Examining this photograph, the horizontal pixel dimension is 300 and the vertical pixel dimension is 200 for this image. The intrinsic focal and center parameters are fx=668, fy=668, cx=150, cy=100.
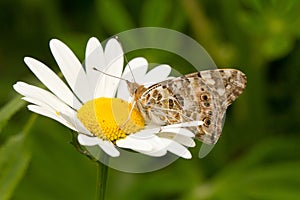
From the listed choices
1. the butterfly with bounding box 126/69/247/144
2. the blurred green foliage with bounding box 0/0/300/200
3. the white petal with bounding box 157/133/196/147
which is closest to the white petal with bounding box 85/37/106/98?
the butterfly with bounding box 126/69/247/144

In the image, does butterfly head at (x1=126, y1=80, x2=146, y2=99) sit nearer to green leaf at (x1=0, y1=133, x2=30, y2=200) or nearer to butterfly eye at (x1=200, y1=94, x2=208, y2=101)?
butterfly eye at (x1=200, y1=94, x2=208, y2=101)

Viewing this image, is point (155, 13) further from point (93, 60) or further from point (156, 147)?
point (156, 147)

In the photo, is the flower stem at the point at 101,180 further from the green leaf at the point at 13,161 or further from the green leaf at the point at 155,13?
the green leaf at the point at 155,13

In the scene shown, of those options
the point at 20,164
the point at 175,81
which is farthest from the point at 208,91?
the point at 20,164

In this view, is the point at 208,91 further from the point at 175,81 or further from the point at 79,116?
the point at 79,116

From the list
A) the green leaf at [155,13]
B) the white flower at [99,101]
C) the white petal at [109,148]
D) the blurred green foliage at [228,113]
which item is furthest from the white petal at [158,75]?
the green leaf at [155,13]
